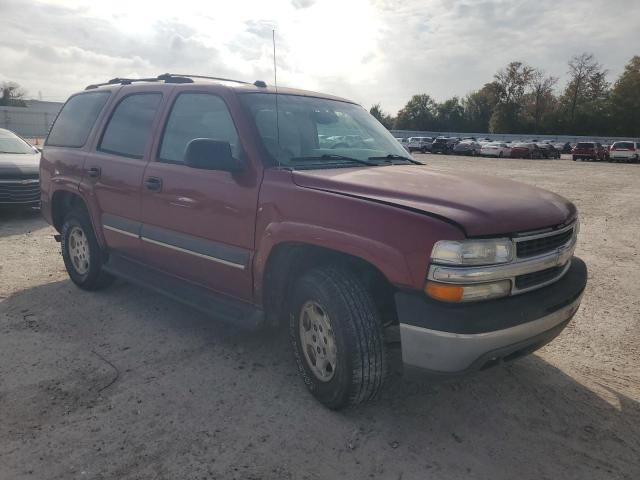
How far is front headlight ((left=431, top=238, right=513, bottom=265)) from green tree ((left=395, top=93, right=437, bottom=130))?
3298 inches

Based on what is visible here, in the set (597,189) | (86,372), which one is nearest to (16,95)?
(597,189)

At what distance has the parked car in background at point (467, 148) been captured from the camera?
41.4 meters

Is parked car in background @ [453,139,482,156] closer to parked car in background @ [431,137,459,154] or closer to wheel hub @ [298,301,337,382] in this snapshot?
parked car in background @ [431,137,459,154]

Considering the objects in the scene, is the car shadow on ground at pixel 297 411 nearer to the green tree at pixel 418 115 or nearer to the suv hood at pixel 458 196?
the suv hood at pixel 458 196

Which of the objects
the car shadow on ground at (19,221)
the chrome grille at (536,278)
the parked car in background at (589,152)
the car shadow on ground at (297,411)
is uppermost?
the chrome grille at (536,278)

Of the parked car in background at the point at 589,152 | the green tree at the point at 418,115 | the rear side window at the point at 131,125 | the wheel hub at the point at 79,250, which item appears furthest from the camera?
the green tree at the point at 418,115

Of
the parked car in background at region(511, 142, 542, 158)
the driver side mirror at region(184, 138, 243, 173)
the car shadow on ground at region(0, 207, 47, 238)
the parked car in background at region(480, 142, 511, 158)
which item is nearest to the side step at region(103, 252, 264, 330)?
the driver side mirror at region(184, 138, 243, 173)

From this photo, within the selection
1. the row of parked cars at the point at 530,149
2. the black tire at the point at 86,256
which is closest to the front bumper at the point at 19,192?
the black tire at the point at 86,256

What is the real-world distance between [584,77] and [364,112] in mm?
76181

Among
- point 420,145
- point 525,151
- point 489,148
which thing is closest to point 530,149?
point 525,151

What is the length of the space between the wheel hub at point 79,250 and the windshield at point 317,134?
8.16ft

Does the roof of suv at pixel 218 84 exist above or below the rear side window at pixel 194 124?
above

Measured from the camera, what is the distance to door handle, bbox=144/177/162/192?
387 cm

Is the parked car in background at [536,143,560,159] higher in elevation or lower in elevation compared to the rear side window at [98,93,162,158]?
lower
